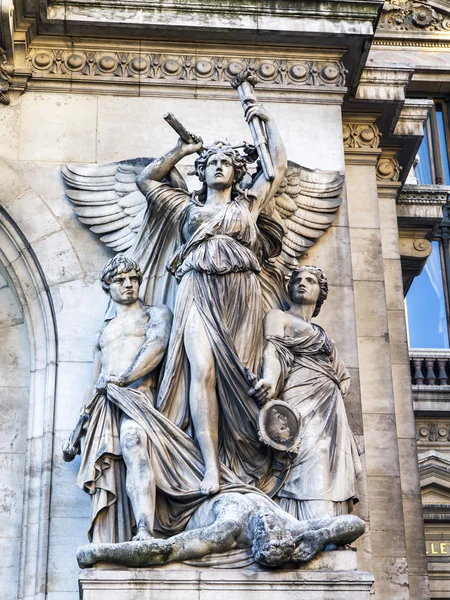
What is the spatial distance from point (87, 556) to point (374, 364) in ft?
14.7

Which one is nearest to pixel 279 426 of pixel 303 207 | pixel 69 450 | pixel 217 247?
pixel 217 247

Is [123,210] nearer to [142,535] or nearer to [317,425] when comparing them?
[317,425]

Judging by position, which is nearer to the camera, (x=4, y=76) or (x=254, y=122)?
(x=254, y=122)

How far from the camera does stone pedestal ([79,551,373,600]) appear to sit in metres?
11.9

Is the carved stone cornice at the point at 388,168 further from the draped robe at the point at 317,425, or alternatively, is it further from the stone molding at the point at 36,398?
the stone molding at the point at 36,398

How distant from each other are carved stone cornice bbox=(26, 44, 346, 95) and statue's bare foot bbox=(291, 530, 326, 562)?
5.71 meters

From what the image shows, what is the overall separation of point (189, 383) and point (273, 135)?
2.75 m

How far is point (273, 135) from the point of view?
14.3 meters

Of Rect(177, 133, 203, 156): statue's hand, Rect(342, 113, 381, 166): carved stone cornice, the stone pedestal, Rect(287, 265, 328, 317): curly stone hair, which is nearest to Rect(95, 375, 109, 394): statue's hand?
the stone pedestal

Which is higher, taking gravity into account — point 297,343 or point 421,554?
point 297,343

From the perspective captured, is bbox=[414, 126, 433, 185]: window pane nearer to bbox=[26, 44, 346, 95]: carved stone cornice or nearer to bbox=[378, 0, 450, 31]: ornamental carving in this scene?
bbox=[378, 0, 450, 31]: ornamental carving

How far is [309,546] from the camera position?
39.6 feet

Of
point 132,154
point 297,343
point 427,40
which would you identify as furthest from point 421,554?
point 427,40

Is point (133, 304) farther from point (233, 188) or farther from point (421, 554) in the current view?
point (421, 554)
